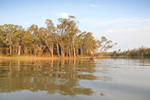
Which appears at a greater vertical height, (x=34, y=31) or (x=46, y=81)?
(x=34, y=31)

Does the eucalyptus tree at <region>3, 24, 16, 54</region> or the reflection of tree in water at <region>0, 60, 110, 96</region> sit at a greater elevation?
the eucalyptus tree at <region>3, 24, 16, 54</region>

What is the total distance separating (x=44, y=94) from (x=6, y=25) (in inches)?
2815

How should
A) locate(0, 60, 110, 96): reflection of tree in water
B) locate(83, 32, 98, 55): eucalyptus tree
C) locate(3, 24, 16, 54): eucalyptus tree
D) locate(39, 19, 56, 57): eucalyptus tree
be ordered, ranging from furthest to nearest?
locate(83, 32, 98, 55): eucalyptus tree
locate(3, 24, 16, 54): eucalyptus tree
locate(39, 19, 56, 57): eucalyptus tree
locate(0, 60, 110, 96): reflection of tree in water

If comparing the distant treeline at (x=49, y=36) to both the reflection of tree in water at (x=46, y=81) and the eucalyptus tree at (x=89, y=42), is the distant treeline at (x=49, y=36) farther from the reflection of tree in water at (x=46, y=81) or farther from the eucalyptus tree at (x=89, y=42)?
the reflection of tree in water at (x=46, y=81)

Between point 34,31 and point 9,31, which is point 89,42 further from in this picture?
point 9,31

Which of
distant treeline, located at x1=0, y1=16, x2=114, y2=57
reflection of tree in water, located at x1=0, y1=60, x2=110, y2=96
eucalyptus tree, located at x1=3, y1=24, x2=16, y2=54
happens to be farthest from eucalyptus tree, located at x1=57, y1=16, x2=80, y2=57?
reflection of tree in water, located at x1=0, y1=60, x2=110, y2=96

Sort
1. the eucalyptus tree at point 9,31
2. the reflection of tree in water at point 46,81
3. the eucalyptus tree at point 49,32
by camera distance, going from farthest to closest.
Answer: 1. the eucalyptus tree at point 9,31
2. the eucalyptus tree at point 49,32
3. the reflection of tree in water at point 46,81

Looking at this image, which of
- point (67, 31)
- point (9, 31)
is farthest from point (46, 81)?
point (9, 31)

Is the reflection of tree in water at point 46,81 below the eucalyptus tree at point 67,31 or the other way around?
below

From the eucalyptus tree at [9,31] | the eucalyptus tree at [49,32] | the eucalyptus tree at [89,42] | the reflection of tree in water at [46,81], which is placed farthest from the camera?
the eucalyptus tree at [89,42]

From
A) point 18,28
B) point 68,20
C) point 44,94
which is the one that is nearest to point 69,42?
point 68,20

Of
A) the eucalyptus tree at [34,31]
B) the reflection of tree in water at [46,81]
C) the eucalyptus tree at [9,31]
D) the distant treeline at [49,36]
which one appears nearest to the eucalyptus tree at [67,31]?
the distant treeline at [49,36]

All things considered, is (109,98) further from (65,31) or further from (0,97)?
(65,31)

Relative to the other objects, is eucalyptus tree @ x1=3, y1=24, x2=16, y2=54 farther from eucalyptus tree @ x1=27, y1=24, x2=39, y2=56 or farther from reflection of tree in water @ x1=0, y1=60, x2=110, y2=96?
reflection of tree in water @ x1=0, y1=60, x2=110, y2=96
